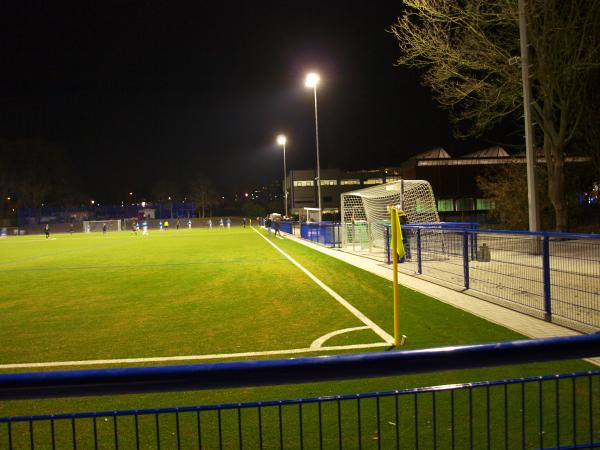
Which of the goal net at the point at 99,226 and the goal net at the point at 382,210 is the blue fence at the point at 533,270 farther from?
the goal net at the point at 99,226

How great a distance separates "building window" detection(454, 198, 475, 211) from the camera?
6725 cm

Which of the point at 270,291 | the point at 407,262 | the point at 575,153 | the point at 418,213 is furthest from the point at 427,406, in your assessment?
the point at 575,153

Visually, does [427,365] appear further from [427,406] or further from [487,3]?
[487,3]

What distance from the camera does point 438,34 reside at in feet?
63.3

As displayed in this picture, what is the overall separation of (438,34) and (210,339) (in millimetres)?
16769

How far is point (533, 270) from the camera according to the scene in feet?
30.5

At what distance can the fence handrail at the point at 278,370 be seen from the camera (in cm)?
192

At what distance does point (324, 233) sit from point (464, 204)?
45.9 metres

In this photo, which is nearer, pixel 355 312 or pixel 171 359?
pixel 171 359

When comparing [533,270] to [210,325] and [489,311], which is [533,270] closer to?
[489,311]

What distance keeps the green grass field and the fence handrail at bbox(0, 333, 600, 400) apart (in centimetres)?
219

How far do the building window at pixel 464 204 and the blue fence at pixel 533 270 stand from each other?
56.4m

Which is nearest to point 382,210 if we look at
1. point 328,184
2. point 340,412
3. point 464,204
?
point 340,412

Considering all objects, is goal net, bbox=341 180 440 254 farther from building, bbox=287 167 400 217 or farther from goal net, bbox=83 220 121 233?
building, bbox=287 167 400 217
